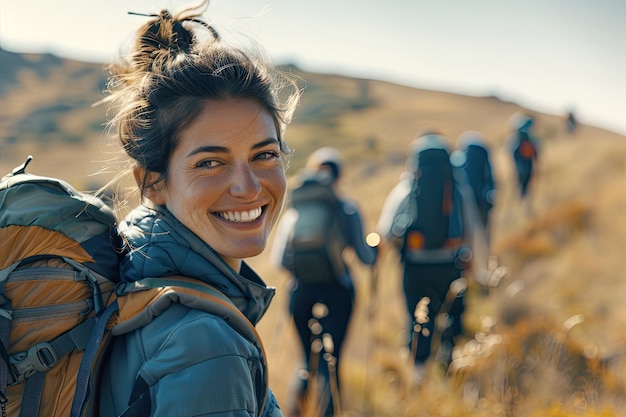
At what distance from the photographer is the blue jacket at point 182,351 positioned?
125 cm

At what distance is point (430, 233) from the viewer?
593cm

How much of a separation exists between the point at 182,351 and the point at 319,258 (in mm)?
3883

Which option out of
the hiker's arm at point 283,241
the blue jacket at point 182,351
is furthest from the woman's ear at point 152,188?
the hiker's arm at point 283,241

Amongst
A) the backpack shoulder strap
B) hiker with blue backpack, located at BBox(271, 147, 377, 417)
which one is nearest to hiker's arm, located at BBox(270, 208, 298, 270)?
hiker with blue backpack, located at BBox(271, 147, 377, 417)

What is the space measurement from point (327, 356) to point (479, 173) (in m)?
6.97

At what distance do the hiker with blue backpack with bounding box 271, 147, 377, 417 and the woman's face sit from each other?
3.37 metres

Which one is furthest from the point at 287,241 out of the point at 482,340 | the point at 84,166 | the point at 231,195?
the point at 84,166

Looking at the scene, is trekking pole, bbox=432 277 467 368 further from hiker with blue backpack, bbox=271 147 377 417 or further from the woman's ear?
the woman's ear

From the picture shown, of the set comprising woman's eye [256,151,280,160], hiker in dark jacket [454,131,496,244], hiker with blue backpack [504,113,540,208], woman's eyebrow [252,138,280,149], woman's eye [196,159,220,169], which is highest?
hiker with blue backpack [504,113,540,208]

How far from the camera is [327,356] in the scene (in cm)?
305

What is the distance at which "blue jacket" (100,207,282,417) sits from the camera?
125 cm

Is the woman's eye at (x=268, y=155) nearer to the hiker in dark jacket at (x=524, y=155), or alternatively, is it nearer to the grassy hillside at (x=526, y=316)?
the grassy hillside at (x=526, y=316)

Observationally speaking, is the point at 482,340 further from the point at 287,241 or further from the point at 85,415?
the point at 85,415

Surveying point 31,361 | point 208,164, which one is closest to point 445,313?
point 208,164
